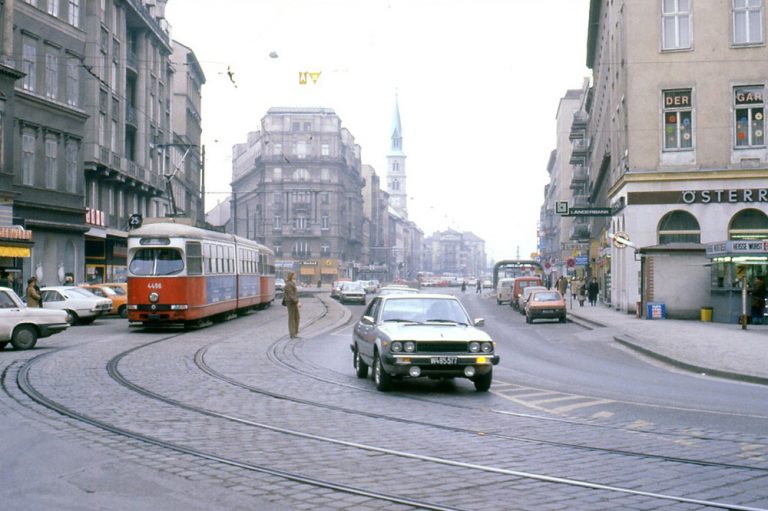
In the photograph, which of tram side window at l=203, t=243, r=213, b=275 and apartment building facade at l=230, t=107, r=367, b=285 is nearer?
tram side window at l=203, t=243, r=213, b=275

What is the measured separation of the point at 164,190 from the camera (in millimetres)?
67688

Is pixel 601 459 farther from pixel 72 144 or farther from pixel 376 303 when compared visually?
pixel 72 144

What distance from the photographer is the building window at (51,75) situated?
4291 centimetres

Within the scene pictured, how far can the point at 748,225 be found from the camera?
37.9 metres

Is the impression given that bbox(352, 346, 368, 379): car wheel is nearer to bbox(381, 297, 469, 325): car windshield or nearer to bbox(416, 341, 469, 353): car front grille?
bbox(381, 297, 469, 325): car windshield

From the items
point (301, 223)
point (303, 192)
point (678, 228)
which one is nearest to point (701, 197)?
point (678, 228)

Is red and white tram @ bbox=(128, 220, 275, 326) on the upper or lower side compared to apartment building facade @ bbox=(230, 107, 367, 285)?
lower

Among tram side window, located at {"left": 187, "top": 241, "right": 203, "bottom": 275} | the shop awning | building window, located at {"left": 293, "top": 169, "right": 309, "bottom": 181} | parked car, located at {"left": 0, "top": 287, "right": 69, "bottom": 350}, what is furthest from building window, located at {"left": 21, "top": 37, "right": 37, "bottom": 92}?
building window, located at {"left": 293, "top": 169, "right": 309, "bottom": 181}

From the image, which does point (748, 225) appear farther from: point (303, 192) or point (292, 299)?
point (303, 192)

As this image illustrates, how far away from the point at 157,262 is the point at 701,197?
74.9 ft

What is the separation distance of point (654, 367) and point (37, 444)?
1377 centimetres

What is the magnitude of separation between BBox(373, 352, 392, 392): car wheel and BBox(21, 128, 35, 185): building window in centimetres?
3169

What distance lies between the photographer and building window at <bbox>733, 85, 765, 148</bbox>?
3753 cm

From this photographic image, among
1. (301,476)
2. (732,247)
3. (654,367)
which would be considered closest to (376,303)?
(654,367)
